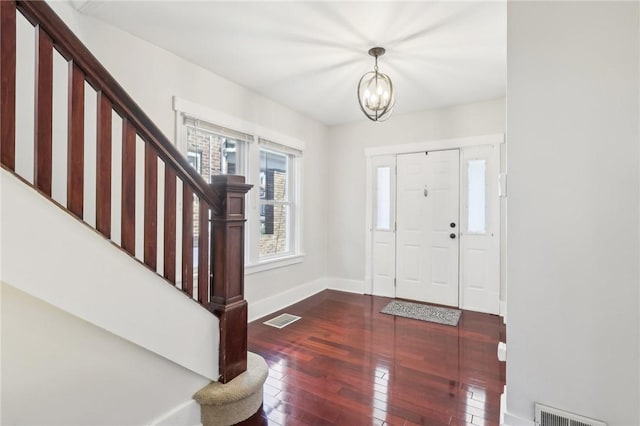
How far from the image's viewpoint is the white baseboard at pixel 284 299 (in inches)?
138

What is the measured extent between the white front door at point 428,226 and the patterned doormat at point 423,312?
0.22 m

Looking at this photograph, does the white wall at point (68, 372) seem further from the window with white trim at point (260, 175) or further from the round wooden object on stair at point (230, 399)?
the window with white trim at point (260, 175)

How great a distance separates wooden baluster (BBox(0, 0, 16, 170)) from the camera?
1.03m

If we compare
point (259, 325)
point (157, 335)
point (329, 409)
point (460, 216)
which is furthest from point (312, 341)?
point (460, 216)

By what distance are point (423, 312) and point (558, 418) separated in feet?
7.32

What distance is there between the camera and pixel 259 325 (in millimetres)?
3297

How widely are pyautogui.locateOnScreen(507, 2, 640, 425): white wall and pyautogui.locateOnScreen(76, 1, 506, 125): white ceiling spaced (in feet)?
2.55

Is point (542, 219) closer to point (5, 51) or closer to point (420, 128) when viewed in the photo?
point (5, 51)

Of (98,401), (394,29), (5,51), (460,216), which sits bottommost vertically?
(98,401)

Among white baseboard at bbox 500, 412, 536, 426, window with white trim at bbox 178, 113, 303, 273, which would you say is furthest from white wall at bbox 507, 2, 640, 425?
window with white trim at bbox 178, 113, 303, 273

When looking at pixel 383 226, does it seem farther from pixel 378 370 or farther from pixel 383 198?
pixel 378 370

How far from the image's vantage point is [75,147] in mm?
1216

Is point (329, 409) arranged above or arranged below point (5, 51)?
below

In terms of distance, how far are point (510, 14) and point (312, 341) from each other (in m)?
2.74
